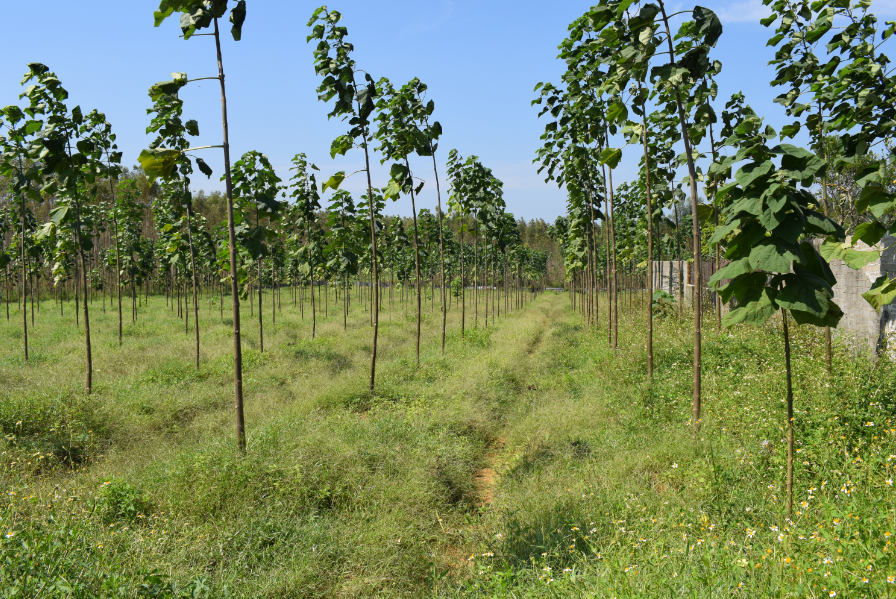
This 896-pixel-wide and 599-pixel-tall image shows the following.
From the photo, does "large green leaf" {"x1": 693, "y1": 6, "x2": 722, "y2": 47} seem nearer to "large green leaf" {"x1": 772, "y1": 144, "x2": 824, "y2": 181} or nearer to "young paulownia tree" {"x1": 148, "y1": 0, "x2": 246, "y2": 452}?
"large green leaf" {"x1": 772, "y1": 144, "x2": 824, "y2": 181}

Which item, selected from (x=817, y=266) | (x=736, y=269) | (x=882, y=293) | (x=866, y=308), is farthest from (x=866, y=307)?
(x=736, y=269)

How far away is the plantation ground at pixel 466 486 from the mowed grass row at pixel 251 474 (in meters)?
0.03

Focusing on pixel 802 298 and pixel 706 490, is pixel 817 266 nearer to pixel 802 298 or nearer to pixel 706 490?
pixel 802 298

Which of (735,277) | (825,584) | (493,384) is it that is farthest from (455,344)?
(825,584)

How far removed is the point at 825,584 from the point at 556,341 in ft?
44.2

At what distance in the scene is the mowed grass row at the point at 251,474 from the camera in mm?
4234

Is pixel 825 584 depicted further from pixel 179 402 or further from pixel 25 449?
pixel 179 402

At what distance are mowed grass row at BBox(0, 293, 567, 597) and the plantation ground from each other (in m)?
0.03

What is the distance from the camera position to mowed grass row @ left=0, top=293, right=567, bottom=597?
4234 mm

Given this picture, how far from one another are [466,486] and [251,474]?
8.78 ft

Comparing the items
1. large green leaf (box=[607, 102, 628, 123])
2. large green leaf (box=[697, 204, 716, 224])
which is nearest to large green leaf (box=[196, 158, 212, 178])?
large green leaf (box=[607, 102, 628, 123])

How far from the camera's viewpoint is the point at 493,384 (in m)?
10.4

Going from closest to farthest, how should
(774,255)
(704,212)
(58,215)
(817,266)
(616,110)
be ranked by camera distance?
1. (774,255)
2. (817,266)
3. (704,212)
4. (616,110)
5. (58,215)

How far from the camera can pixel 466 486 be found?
6.36 meters
